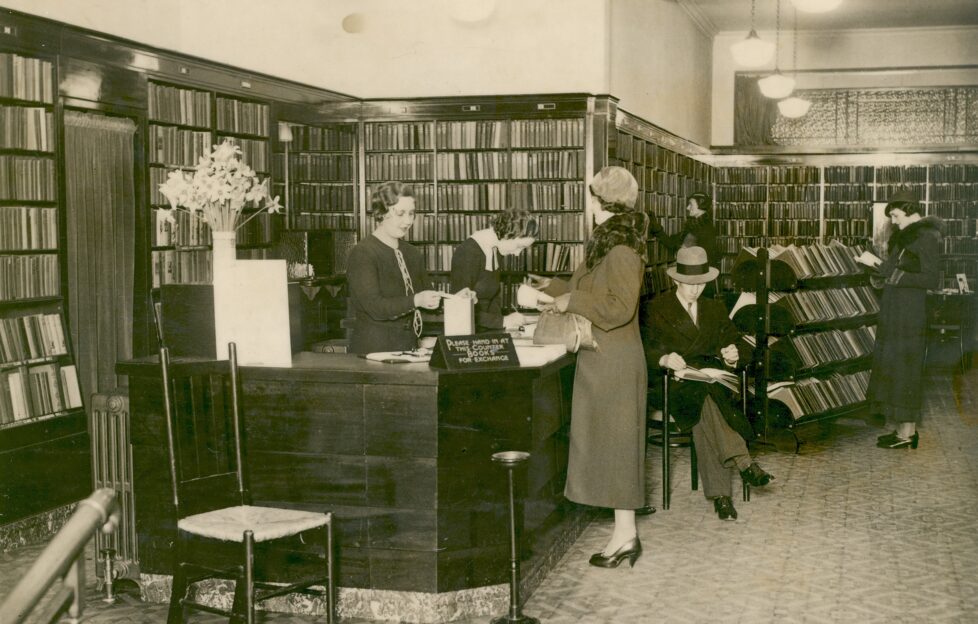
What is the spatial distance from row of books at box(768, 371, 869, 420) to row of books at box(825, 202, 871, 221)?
19.5 feet

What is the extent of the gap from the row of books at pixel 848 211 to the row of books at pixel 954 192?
796 millimetres

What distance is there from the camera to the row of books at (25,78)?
18.4ft

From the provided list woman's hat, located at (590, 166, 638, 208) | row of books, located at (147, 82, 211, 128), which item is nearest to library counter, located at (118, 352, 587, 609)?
woman's hat, located at (590, 166, 638, 208)

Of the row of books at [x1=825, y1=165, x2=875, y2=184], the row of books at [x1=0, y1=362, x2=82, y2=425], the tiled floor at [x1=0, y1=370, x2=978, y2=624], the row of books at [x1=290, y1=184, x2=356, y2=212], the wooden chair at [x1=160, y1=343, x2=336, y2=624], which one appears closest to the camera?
the wooden chair at [x1=160, y1=343, x2=336, y2=624]

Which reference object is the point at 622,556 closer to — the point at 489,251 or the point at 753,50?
the point at 489,251

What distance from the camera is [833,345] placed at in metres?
7.86

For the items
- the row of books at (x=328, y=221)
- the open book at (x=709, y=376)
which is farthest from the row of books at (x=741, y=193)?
the open book at (x=709, y=376)

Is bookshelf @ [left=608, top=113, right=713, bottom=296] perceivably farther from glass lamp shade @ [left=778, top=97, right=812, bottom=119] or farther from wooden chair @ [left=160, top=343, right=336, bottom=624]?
wooden chair @ [left=160, top=343, right=336, bottom=624]

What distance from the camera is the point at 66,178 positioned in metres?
6.04

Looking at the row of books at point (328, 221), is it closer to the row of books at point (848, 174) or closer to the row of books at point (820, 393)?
the row of books at point (820, 393)

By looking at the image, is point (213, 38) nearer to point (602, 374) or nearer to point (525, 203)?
point (525, 203)

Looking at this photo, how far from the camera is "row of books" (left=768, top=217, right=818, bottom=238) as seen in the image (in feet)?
45.2

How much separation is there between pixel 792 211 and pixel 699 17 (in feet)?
9.33

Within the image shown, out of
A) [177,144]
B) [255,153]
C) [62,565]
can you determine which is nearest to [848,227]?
[255,153]
